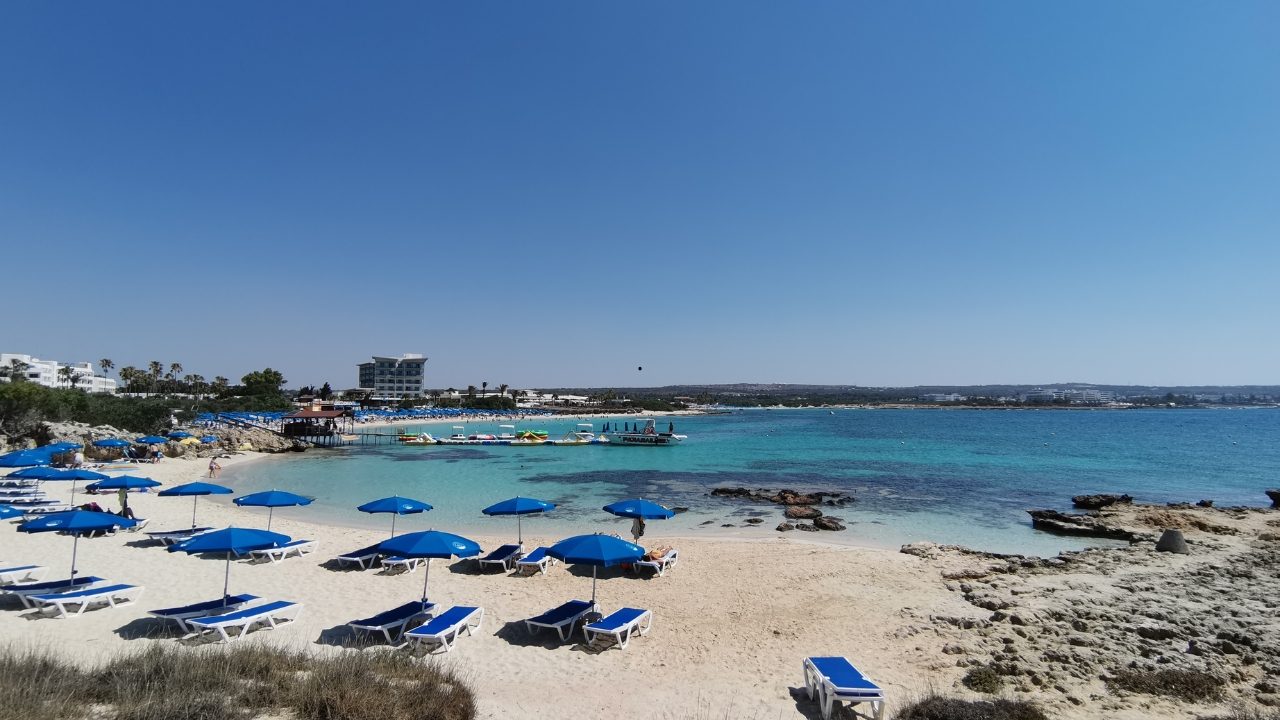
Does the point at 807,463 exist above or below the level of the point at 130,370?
below

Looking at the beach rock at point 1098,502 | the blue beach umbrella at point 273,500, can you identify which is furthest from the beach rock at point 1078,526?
the blue beach umbrella at point 273,500

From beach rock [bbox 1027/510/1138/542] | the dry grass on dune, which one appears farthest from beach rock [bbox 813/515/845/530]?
the dry grass on dune

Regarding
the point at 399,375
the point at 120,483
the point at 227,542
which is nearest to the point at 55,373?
the point at 399,375

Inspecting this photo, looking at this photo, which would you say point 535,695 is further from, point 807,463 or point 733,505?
point 807,463

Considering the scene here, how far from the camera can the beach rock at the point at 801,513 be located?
871 inches

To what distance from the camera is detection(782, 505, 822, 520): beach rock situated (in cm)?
2213

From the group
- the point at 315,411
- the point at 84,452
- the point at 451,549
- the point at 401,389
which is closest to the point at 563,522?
the point at 451,549

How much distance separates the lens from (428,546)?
952 centimetres

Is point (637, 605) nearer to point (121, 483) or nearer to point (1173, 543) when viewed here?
point (1173, 543)

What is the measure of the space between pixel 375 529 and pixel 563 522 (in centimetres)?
606

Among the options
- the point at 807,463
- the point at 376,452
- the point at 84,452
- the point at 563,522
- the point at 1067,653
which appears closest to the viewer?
the point at 1067,653

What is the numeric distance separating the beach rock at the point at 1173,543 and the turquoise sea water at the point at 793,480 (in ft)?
6.50

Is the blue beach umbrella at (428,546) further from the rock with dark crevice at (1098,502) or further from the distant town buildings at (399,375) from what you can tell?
the distant town buildings at (399,375)

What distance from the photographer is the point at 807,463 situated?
4244 cm
